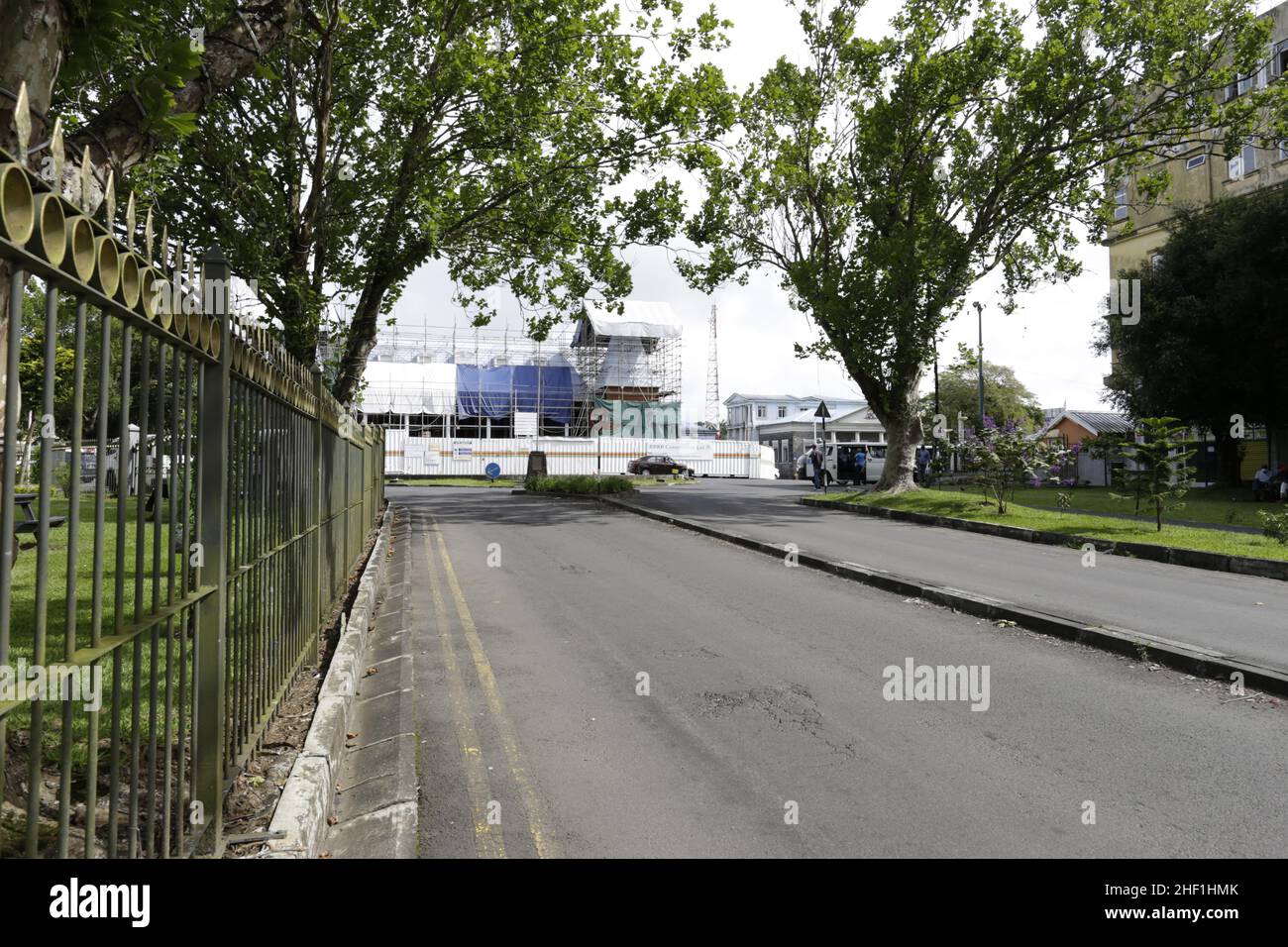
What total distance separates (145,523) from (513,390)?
54.3 m

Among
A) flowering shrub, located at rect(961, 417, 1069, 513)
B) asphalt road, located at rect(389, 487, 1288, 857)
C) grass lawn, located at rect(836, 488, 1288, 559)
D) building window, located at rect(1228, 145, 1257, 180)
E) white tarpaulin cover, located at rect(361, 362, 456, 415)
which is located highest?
building window, located at rect(1228, 145, 1257, 180)

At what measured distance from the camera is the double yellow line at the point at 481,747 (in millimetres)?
3867

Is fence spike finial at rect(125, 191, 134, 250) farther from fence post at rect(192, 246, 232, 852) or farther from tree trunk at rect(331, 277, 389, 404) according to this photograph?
tree trunk at rect(331, 277, 389, 404)

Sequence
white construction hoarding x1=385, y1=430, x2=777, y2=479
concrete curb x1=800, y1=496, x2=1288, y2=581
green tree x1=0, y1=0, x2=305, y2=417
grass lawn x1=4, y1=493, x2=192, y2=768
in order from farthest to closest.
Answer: white construction hoarding x1=385, y1=430, x2=777, y2=479 → concrete curb x1=800, y1=496, x2=1288, y2=581 → green tree x1=0, y1=0, x2=305, y2=417 → grass lawn x1=4, y1=493, x2=192, y2=768

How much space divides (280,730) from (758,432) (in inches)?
3034

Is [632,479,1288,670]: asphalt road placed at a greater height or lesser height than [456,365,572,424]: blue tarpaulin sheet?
lesser

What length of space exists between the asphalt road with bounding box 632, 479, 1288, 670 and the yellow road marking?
216 inches

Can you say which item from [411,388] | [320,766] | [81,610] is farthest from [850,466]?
[320,766]

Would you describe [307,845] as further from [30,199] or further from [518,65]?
[518,65]

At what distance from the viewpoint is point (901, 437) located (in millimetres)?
25562

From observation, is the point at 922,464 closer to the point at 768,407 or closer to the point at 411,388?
the point at 411,388

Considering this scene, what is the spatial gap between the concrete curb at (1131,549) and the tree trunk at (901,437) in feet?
16.1

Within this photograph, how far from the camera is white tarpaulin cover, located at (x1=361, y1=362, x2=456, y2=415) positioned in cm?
5378

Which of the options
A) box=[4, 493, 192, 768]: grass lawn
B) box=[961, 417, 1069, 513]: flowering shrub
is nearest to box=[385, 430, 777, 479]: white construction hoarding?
box=[961, 417, 1069, 513]: flowering shrub
